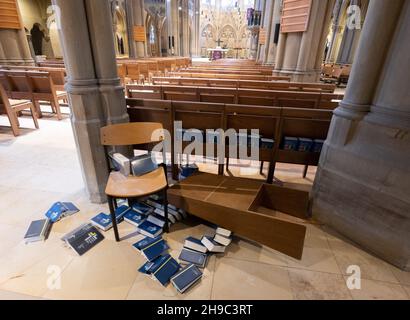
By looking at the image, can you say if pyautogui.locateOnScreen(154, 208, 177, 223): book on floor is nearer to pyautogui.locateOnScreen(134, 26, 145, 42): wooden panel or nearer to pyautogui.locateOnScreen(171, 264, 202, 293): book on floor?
pyautogui.locateOnScreen(171, 264, 202, 293): book on floor

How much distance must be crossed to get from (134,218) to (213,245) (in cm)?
86

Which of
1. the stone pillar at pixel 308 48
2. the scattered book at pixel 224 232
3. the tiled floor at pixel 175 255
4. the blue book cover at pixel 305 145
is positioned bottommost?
the tiled floor at pixel 175 255

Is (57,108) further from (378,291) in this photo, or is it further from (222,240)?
(378,291)

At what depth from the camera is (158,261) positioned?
69.7 inches

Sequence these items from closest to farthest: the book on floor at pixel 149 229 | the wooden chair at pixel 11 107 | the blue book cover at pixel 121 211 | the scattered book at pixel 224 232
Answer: the scattered book at pixel 224 232 → the book on floor at pixel 149 229 → the blue book cover at pixel 121 211 → the wooden chair at pixel 11 107

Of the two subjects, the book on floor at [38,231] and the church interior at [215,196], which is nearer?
the church interior at [215,196]

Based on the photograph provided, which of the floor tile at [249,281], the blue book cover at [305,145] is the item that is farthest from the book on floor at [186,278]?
the blue book cover at [305,145]

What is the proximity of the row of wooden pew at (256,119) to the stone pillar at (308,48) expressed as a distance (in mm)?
4285

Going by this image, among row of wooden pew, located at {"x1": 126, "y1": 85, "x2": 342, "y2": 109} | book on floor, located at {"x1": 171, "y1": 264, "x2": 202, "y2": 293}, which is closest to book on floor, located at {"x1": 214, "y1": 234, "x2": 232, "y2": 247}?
book on floor, located at {"x1": 171, "y1": 264, "x2": 202, "y2": 293}

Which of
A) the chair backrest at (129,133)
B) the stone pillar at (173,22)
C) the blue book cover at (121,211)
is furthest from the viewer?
the stone pillar at (173,22)

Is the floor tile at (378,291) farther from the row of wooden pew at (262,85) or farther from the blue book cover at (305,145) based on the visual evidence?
the row of wooden pew at (262,85)

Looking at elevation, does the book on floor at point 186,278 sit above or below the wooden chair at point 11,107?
below

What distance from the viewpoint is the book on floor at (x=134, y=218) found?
7.28 feet
